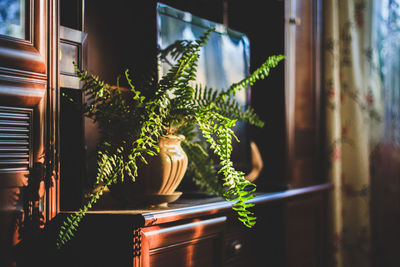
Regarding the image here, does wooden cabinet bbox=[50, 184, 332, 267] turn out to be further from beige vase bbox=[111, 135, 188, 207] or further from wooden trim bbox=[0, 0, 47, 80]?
wooden trim bbox=[0, 0, 47, 80]

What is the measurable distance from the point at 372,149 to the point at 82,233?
67.1 inches

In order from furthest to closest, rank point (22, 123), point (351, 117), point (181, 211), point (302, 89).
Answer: point (351, 117) < point (302, 89) < point (181, 211) < point (22, 123)

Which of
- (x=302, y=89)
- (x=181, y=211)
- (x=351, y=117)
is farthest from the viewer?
(x=351, y=117)

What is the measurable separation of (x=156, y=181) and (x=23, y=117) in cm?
34

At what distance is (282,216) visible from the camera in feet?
4.69

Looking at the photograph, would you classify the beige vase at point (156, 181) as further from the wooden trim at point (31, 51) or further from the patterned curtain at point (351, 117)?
the patterned curtain at point (351, 117)

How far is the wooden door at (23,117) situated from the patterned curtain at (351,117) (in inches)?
56.9

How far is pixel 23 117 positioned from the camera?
834 millimetres

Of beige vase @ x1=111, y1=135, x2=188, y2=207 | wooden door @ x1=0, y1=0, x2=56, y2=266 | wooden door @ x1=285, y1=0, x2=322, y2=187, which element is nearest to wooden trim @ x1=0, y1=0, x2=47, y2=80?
wooden door @ x1=0, y1=0, x2=56, y2=266

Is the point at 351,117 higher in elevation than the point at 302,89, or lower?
lower

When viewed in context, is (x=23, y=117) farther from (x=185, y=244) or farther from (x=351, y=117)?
(x=351, y=117)

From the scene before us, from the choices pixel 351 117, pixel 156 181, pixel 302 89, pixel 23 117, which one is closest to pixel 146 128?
pixel 156 181

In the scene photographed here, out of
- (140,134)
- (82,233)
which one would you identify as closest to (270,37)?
(140,134)

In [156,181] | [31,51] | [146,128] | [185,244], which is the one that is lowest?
[185,244]
